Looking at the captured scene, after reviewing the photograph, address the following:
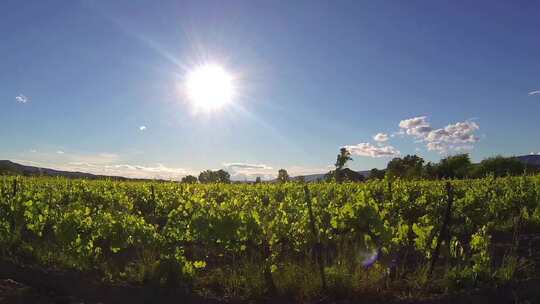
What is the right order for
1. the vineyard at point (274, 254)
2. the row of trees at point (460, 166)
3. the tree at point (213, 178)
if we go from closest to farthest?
the vineyard at point (274, 254)
the tree at point (213, 178)
the row of trees at point (460, 166)

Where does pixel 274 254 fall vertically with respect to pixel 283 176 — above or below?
below

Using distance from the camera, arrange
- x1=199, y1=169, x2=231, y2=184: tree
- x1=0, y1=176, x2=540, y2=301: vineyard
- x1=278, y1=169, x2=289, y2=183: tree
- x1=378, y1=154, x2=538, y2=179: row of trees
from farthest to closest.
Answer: x1=378, y1=154, x2=538, y2=179: row of trees → x1=199, y1=169, x2=231, y2=184: tree → x1=278, y1=169, x2=289, y2=183: tree → x1=0, y1=176, x2=540, y2=301: vineyard

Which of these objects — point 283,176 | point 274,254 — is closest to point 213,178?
point 283,176

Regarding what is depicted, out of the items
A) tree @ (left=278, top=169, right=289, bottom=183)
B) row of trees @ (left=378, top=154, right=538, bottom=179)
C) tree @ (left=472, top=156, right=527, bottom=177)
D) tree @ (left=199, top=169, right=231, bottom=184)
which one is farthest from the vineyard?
tree @ (left=472, top=156, right=527, bottom=177)

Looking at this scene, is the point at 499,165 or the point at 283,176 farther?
the point at 499,165

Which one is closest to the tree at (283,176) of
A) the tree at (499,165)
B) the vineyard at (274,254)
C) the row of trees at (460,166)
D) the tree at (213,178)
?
the tree at (213,178)

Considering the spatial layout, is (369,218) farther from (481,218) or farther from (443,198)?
(443,198)

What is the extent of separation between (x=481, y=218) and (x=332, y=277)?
5.62m

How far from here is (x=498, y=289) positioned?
5570 millimetres

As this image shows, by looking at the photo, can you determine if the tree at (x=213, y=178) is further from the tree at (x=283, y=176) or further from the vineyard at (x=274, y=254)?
the vineyard at (x=274, y=254)

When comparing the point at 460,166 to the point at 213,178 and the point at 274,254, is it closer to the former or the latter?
the point at 213,178

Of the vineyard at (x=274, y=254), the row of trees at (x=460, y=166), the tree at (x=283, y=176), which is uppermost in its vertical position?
the row of trees at (x=460, y=166)

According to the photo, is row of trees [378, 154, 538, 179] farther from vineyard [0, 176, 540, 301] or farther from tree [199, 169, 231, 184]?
vineyard [0, 176, 540, 301]

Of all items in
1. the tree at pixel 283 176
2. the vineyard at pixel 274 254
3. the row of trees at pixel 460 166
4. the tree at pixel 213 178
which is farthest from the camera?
the row of trees at pixel 460 166
